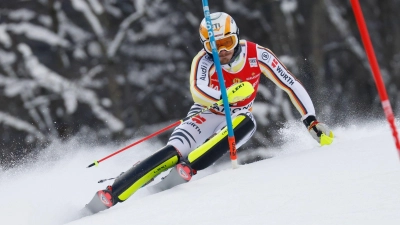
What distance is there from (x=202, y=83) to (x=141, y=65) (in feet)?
21.1

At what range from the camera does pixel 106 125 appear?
10.4m

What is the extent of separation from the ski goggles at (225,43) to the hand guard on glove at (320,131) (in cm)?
85

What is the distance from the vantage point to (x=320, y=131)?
16.0ft

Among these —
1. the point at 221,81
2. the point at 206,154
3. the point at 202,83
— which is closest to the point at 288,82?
the point at 202,83

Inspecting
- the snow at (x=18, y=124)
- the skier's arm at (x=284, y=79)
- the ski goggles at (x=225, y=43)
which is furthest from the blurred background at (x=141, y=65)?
the ski goggles at (x=225, y=43)

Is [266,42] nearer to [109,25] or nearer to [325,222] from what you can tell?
[109,25]

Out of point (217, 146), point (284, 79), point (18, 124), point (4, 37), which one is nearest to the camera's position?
point (217, 146)

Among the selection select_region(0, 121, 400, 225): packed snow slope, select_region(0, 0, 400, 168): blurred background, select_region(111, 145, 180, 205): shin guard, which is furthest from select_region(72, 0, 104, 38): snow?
select_region(111, 145, 180, 205): shin guard

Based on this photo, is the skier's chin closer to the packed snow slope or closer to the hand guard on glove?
the hand guard on glove

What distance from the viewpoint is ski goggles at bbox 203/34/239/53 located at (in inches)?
185

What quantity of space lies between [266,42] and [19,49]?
4155mm

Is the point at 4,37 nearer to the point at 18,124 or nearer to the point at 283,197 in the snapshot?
the point at 18,124

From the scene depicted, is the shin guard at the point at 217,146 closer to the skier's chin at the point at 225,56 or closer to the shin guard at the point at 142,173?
the shin guard at the point at 142,173

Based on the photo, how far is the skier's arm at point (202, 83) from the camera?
447 centimetres
